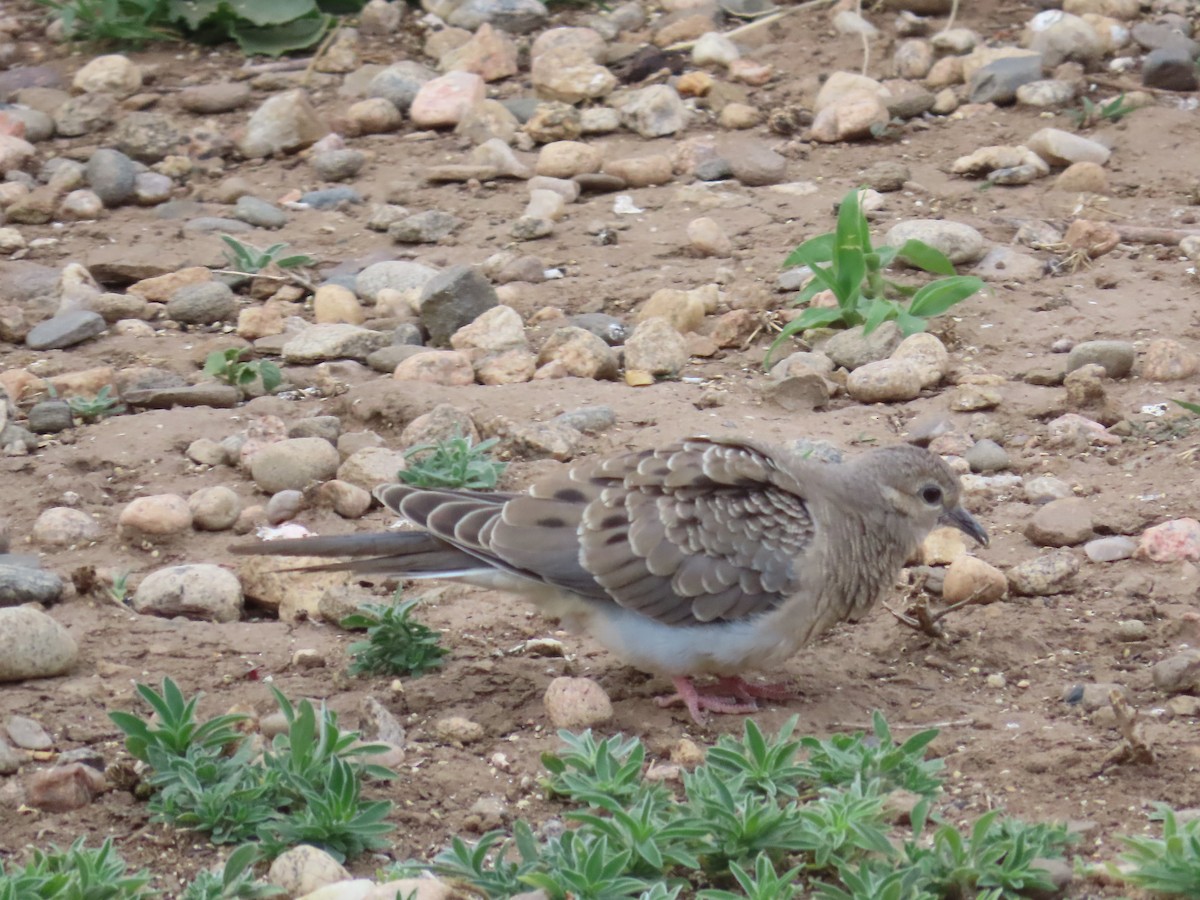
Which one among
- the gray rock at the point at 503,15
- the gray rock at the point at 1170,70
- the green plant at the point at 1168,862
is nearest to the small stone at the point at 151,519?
the green plant at the point at 1168,862

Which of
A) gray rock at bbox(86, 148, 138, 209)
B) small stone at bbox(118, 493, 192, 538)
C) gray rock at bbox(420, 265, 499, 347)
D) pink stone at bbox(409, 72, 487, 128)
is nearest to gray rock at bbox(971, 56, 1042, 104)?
pink stone at bbox(409, 72, 487, 128)

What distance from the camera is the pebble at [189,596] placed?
4.86 metres

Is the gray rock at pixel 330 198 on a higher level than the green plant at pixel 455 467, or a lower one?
lower

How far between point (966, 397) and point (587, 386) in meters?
1.40

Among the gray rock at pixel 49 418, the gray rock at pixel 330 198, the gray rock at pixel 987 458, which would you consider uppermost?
the gray rock at pixel 49 418

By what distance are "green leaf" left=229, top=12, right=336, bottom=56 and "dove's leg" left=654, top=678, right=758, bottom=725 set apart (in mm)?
6155

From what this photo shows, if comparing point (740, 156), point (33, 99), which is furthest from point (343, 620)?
point (33, 99)

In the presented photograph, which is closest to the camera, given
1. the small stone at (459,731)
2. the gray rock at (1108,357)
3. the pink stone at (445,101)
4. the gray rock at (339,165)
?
the small stone at (459,731)

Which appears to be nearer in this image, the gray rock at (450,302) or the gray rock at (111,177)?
the gray rock at (450,302)

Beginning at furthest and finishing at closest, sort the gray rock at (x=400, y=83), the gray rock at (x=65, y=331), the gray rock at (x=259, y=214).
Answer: the gray rock at (x=400, y=83), the gray rock at (x=259, y=214), the gray rock at (x=65, y=331)

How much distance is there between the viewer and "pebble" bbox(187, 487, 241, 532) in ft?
17.6

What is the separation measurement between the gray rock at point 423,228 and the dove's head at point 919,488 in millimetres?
3391

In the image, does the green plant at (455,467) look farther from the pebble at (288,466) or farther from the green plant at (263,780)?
the green plant at (263,780)

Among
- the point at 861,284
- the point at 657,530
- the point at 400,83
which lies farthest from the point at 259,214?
the point at 657,530
